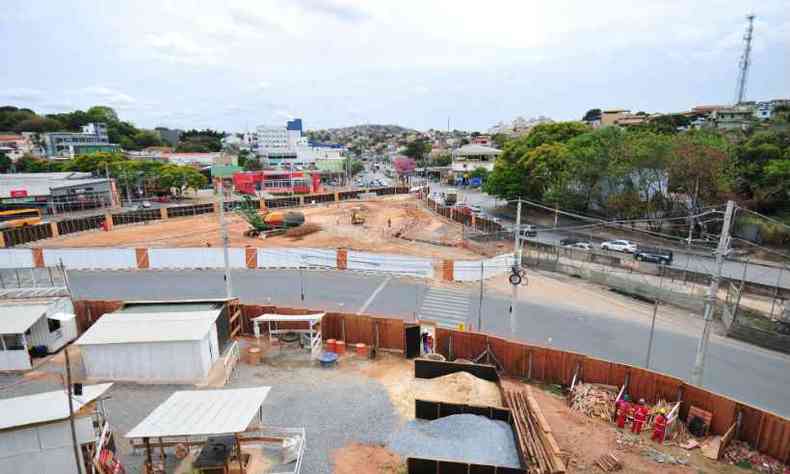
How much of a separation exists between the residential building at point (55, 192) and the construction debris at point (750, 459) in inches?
2979

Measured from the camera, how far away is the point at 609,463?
12258 mm

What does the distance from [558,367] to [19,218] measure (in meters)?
67.5

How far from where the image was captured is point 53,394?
461 inches

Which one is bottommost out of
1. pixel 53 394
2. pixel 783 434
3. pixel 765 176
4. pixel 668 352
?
pixel 668 352

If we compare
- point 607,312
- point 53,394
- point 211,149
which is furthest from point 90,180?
point 211,149

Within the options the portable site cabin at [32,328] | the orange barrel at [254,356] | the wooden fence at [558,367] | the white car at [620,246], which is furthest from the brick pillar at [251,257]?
the white car at [620,246]

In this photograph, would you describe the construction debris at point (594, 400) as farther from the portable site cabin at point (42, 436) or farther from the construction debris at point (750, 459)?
the portable site cabin at point (42, 436)

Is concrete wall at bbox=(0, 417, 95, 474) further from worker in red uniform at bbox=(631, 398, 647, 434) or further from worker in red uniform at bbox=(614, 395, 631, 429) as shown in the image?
worker in red uniform at bbox=(631, 398, 647, 434)

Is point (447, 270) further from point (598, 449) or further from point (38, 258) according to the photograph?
point (38, 258)

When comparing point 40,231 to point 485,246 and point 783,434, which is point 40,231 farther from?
point 783,434

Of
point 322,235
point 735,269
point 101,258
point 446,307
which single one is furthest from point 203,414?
point 735,269

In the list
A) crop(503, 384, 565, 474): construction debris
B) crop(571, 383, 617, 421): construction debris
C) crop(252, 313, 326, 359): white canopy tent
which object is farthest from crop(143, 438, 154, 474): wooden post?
crop(571, 383, 617, 421): construction debris

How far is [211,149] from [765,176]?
16026cm

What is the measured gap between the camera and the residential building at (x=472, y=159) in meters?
109
